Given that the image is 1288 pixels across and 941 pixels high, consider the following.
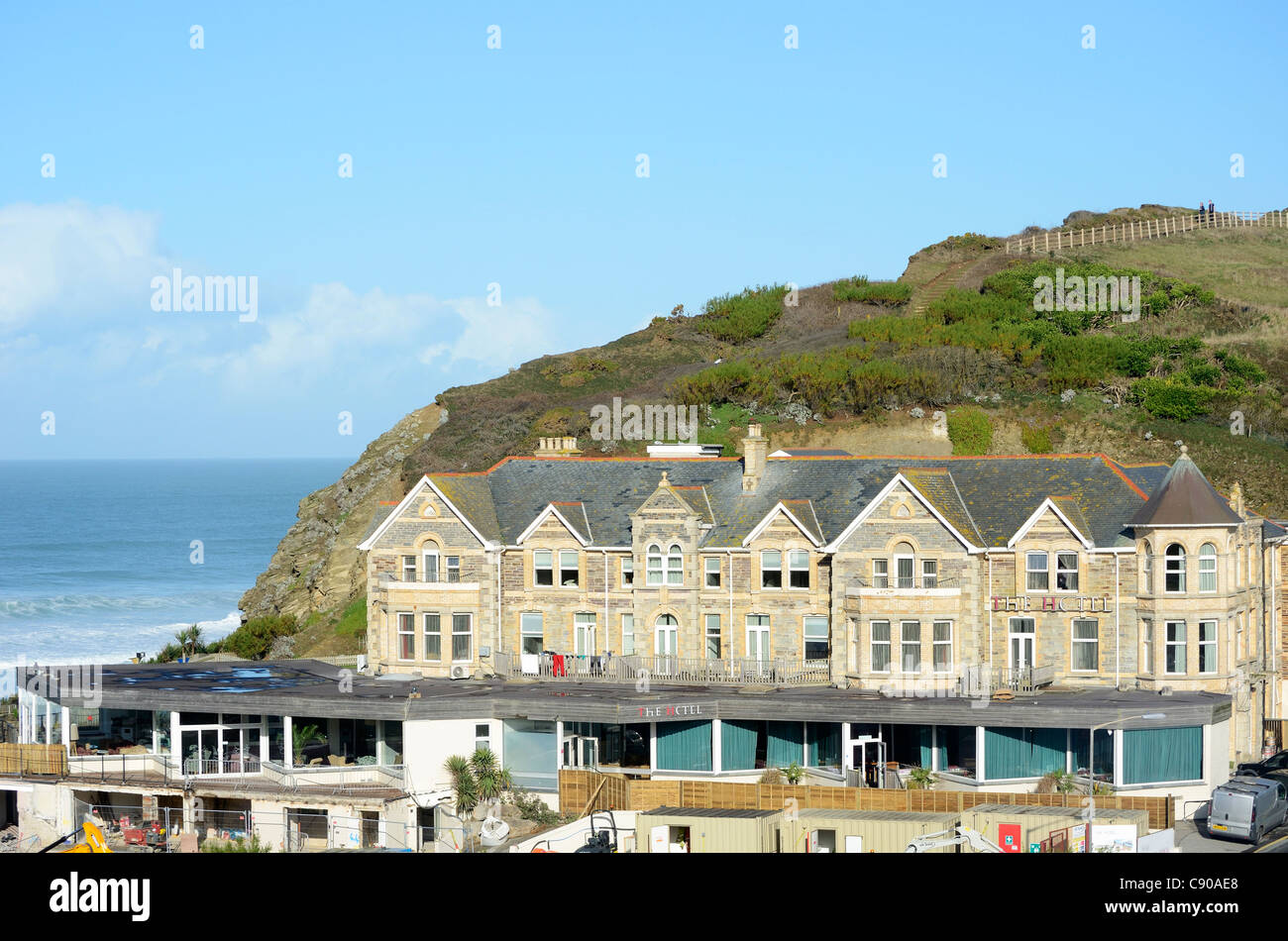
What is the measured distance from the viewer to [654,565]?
5253 cm

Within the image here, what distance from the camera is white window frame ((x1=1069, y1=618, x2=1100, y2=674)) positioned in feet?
161

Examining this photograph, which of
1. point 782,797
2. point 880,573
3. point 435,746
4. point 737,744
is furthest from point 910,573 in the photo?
point 435,746

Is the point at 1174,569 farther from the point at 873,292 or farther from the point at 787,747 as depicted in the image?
the point at 873,292

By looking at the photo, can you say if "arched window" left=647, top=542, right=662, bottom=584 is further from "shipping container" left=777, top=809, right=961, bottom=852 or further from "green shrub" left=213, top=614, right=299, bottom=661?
"green shrub" left=213, top=614, right=299, bottom=661

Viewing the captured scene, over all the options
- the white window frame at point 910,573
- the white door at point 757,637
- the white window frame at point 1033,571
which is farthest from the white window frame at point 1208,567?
the white door at point 757,637

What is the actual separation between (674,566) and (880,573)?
6843 mm

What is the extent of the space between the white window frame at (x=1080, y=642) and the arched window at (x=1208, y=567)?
10.9 ft

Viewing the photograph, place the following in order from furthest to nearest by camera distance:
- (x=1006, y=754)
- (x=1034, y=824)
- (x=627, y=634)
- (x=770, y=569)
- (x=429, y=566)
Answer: (x=429, y=566), (x=627, y=634), (x=770, y=569), (x=1006, y=754), (x=1034, y=824)

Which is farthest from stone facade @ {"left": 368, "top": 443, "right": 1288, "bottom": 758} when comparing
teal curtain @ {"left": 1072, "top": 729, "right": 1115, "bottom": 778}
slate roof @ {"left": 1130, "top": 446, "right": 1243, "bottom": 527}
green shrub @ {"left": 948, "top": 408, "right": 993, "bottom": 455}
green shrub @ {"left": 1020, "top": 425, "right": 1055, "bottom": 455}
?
A: green shrub @ {"left": 948, "top": 408, "right": 993, "bottom": 455}

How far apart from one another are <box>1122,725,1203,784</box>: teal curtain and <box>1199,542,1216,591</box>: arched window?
5125mm

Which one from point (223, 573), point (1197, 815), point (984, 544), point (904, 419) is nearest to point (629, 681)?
point (984, 544)

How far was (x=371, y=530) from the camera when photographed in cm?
5506

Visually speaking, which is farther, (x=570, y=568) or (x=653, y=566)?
(x=570, y=568)
